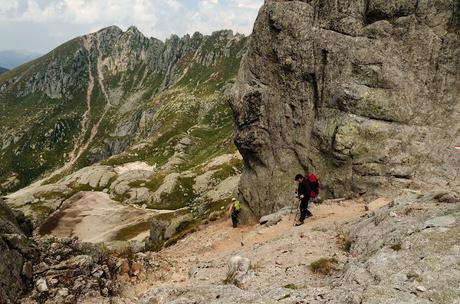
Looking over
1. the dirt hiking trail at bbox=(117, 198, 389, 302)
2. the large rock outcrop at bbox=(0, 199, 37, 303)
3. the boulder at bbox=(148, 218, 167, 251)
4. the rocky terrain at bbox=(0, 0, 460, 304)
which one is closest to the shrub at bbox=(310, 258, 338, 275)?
the rocky terrain at bbox=(0, 0, 460, 304)

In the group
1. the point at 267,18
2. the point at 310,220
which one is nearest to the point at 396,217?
the point at 310,220

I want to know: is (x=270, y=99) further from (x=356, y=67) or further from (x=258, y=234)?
(x=258, y=234)

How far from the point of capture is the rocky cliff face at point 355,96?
34.9 metres

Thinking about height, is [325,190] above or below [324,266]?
below

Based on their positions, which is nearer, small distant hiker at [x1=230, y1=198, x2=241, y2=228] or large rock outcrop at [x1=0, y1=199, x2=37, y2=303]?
large rock outcrop at [x1=0, y1=199, x2=37, y2=303]

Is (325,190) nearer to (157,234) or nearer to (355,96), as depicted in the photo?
(355,96)

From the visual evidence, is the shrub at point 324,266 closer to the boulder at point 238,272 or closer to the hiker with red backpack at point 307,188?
the boulder at point 238,272

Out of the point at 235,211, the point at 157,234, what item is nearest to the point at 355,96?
the point at 235,211

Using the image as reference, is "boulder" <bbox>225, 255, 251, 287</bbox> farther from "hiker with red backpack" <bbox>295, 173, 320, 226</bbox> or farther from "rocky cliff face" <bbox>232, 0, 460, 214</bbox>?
"rocky cliff face" <bbox>232, 0, 460, 214</bbox>

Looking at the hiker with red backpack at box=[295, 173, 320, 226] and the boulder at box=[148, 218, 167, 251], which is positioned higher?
the hiker with red backpack at box=[295, 173, 320, 226]

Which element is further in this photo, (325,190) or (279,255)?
(325,190)

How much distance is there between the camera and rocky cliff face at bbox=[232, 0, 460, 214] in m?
34.9

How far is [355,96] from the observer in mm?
36906

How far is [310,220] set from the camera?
Answer: 33344 mm
